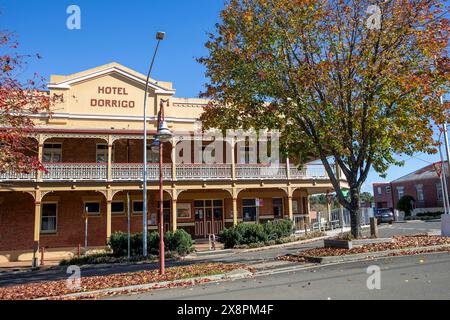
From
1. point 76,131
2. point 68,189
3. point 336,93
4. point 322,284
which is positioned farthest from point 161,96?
point 322,284

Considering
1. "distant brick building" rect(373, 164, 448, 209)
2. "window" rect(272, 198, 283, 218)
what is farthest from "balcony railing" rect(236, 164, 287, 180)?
"distant brick building" rect(373, 164, 448, 209)

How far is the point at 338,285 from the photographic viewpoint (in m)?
8.81

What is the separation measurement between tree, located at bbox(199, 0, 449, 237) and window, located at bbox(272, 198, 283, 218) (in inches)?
566

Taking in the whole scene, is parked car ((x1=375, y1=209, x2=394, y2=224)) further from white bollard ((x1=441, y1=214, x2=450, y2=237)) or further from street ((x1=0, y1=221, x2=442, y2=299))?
street ((x1=0, y1=221, x2=442, y2=299))

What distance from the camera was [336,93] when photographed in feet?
48.9

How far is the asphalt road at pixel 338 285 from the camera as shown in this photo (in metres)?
7.72

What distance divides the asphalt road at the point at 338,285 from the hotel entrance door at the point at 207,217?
16.7 metres

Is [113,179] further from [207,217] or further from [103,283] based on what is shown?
[103,283]

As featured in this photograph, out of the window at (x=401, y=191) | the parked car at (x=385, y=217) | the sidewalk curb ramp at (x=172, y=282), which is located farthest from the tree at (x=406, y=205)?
the sidewalk curb ramp at (x=172, y=282)

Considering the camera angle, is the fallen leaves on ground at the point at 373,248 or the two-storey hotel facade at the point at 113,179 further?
the two-storey hotel facade at the point at 113,179

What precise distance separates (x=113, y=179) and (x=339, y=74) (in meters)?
15.0

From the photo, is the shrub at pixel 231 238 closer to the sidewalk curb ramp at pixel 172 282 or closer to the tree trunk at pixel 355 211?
the tree trunk at pixel 355 211

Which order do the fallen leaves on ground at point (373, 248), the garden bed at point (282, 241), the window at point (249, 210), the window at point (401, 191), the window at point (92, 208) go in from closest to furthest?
1. the fallen leaves on ground at point (373, 248)
2. the garden bed at point (282, 241)
3. the window at point (92, 208)
4. the window at point (249, 210)
5. the window at point (401, 191)

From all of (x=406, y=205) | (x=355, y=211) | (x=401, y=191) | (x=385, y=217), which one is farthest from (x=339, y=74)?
(x=401, y=191)
